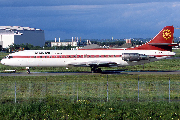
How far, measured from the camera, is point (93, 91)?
85.7ft

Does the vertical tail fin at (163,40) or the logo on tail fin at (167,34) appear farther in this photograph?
the logo on tail fin at (167,34)

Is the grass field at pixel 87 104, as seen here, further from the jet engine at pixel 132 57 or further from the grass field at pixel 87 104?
the jet engine at pixel 132 57

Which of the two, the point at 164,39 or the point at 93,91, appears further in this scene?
the point at 164,39

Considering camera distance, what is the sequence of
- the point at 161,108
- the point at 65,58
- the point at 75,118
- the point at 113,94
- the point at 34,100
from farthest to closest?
the point at 65,58
the point at 113,94
the point at 34,100
the point at 161,108
the point at 75,118

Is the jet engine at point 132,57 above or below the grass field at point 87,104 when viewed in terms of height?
above

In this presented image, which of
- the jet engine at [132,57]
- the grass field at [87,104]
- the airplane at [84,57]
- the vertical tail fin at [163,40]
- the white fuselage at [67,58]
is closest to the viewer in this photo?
the grass field at [87,104]

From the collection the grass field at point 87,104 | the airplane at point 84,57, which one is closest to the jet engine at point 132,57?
the airplane at point 84,57

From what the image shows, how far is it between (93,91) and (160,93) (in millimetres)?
5581

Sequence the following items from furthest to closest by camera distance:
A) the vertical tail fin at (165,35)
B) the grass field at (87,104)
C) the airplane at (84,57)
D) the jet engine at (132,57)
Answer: the vertical tail fin at (165,35), the airplane at (84,57), the jet engine at (132,57), the grass field at (87,104)

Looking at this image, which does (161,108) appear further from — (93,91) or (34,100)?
(34,100)

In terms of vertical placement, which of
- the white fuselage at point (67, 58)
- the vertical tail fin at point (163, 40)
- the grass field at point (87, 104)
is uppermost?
the vertical tail fin at point (163, 40)

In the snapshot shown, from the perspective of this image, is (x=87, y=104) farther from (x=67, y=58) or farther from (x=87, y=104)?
(x=67, y=58)

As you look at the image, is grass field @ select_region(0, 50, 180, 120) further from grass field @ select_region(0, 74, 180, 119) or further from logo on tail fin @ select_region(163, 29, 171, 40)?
logo on tail fin @ select_region(163, 29, 171, 40)

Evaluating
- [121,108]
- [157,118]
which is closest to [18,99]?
[121,108]
